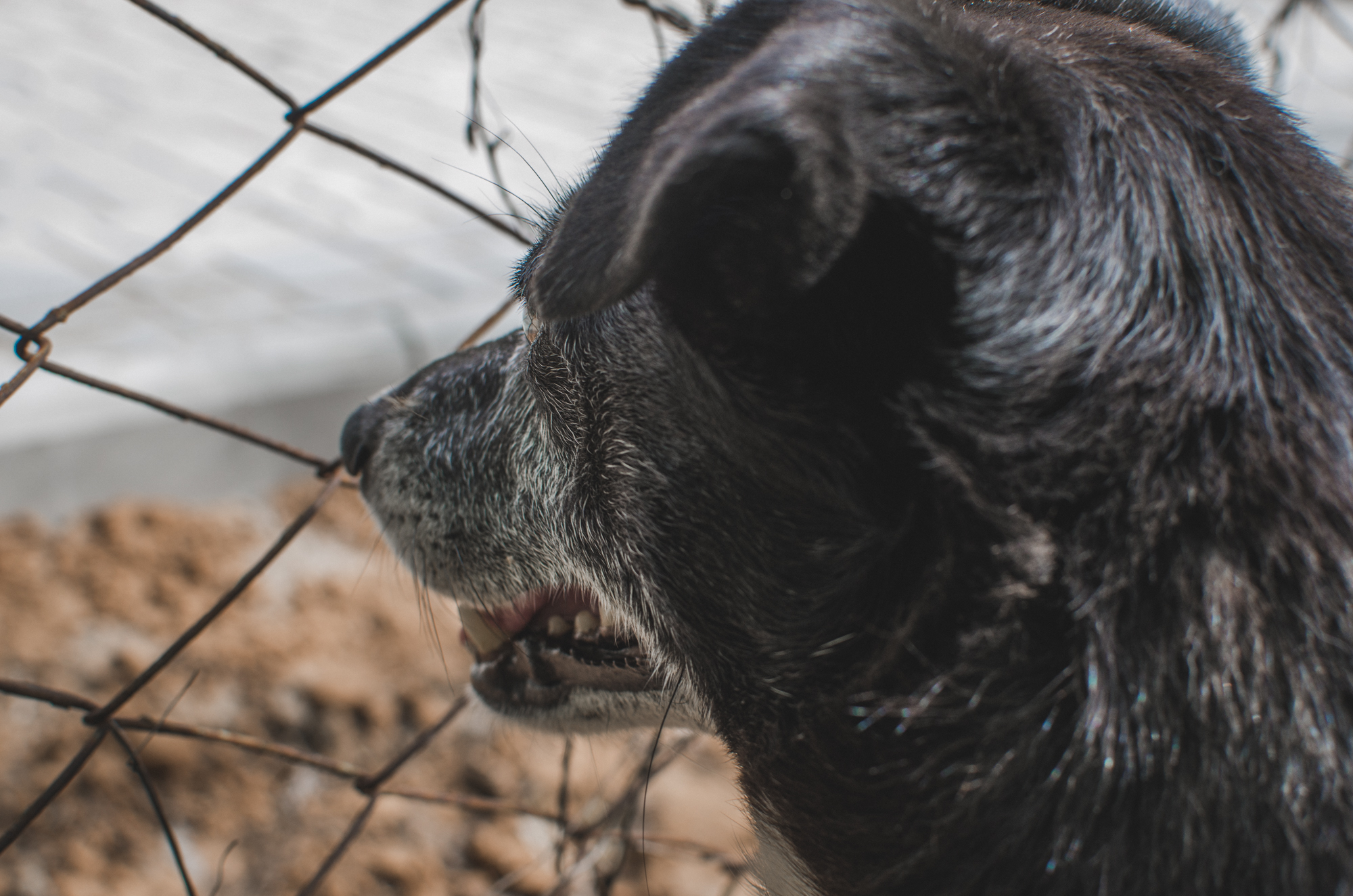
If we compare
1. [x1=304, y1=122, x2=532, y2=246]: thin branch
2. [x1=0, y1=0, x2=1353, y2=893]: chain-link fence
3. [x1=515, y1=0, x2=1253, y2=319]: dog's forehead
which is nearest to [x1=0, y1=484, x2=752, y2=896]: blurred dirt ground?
[x1=0, y1=0, x2=1353, y2=893]: chain-link fence

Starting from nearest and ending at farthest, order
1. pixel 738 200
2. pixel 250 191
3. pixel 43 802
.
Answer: pixel 738 200 → pixel 43 802 → pixel 250 191

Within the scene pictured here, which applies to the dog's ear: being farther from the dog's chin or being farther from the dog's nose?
the dog's nose

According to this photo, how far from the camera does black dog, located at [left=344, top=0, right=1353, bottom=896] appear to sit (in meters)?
0.95

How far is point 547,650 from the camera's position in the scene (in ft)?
5.61

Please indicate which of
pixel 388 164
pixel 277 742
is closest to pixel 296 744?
pixel 277 742

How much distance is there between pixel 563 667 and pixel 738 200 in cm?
96

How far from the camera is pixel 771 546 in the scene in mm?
1201

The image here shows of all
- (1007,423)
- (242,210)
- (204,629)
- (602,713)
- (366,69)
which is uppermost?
(242,210)

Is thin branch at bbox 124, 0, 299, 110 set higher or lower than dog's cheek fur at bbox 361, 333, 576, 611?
higher

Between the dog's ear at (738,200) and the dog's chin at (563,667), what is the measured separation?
2.16 ft

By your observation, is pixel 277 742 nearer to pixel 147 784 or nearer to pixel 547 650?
pixel 547 650

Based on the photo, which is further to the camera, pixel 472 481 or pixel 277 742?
pixel 277 742

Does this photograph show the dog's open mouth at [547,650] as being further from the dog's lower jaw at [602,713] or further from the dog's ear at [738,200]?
the dog's ear at [738,200]

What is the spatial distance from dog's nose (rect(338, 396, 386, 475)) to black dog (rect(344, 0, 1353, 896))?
0.69 meters
